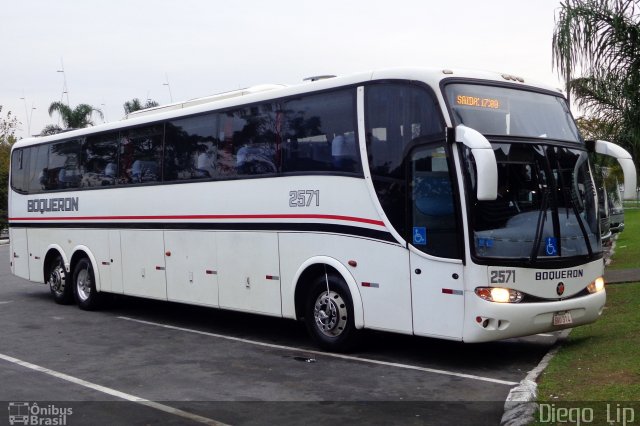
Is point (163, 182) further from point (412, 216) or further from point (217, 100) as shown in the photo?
point (412, 216)

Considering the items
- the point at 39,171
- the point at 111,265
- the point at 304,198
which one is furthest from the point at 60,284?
the point at 304,198

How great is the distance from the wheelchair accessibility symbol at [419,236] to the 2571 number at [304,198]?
1.69m

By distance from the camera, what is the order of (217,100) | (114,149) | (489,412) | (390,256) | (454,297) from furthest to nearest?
(114,149), (217,100), (390,256), (454,297), (489,412)

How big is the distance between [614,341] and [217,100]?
689cm

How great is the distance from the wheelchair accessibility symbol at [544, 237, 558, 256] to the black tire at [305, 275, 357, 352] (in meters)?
2.48

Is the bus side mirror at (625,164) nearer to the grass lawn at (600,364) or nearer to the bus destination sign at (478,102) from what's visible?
the bus destination sign at (478,102)

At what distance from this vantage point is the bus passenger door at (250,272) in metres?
11.4

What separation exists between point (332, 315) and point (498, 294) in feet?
7.92

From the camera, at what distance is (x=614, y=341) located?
9828 mm

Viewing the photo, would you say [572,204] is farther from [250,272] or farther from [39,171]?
[39,171]

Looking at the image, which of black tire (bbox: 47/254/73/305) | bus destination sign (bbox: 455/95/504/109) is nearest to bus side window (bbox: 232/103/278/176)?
bus destination sign (bbox: 455/95/504/109)

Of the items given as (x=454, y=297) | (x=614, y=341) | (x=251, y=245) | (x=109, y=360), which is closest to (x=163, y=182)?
(x=251, y=245)

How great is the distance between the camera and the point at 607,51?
1369cm

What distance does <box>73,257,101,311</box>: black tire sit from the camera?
15.5 meters
